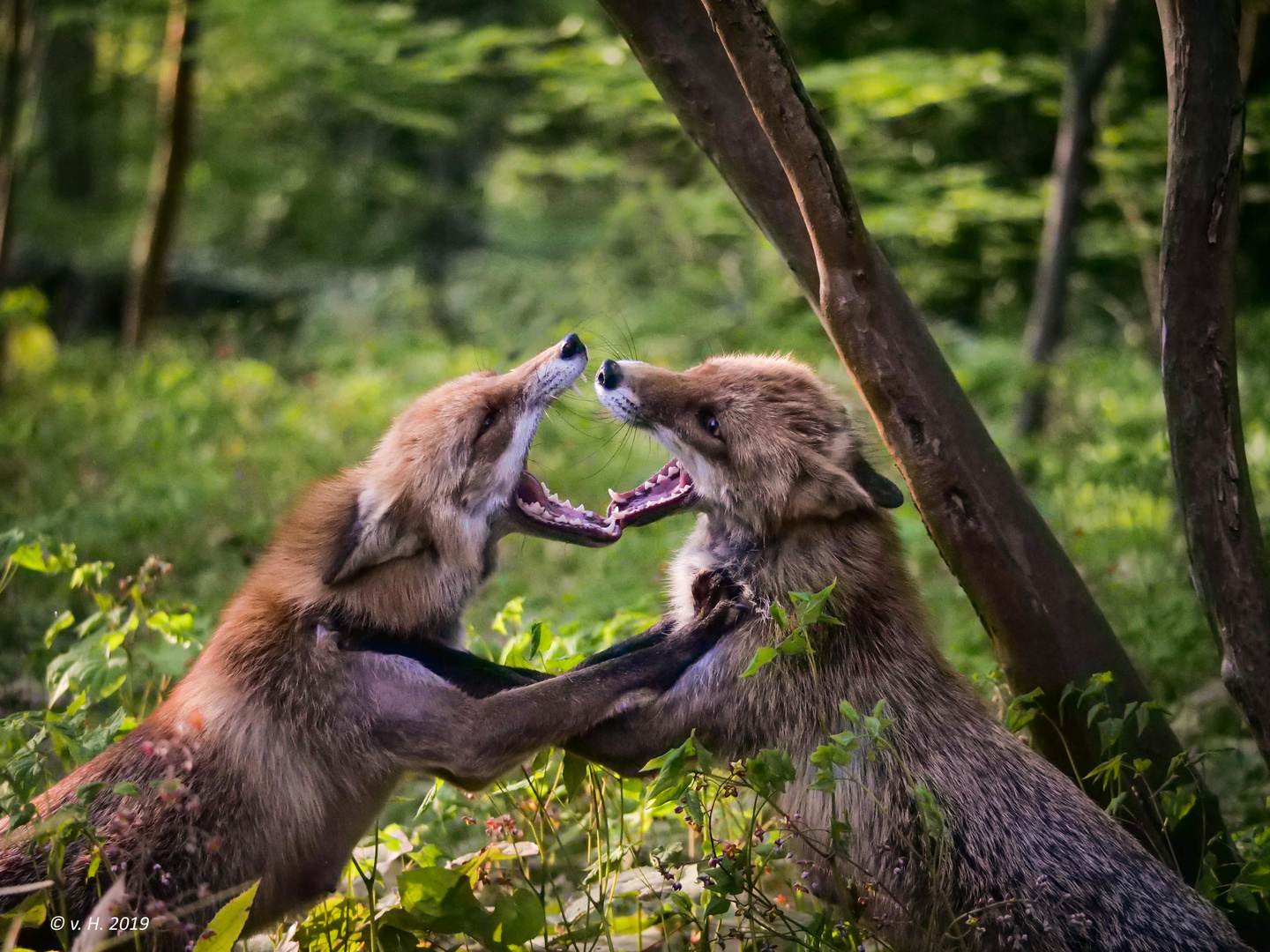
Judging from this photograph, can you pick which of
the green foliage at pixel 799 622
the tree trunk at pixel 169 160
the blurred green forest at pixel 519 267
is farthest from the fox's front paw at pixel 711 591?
the tree trunk at pixel 169 160

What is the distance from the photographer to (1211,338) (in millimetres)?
3314

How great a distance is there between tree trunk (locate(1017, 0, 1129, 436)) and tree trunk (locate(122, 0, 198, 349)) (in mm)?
7494

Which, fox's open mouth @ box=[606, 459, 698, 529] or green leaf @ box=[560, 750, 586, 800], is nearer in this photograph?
green leaf @ box=[560, 750, 586, 800]

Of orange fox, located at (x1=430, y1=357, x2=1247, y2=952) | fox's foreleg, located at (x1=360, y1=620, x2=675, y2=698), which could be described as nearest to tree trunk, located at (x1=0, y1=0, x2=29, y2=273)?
orange fox, located at (x1=430, y1=357, x2=1247, y2=952)

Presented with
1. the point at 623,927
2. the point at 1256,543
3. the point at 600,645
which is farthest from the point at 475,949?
the point at 1256,543

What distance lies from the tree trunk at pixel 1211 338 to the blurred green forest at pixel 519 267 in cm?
112

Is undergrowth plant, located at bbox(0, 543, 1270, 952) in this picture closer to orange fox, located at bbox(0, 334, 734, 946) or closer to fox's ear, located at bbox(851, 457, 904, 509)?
orange fox, located at bbox(0, 334, 734, 946)

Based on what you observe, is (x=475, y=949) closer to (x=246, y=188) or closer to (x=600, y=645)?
(x=600, y=645)

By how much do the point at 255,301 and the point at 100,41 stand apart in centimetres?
498

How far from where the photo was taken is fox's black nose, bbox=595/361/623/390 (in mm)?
3818

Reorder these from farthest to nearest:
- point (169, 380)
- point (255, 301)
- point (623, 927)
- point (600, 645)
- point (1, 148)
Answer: point (255, 301)
point (169, 380)
point (1, 148)
point (600, 645)
point (623, 927)

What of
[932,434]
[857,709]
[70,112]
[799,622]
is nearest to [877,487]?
[932,434]

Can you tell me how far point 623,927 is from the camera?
346 cm

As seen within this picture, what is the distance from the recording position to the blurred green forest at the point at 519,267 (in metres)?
6.44
